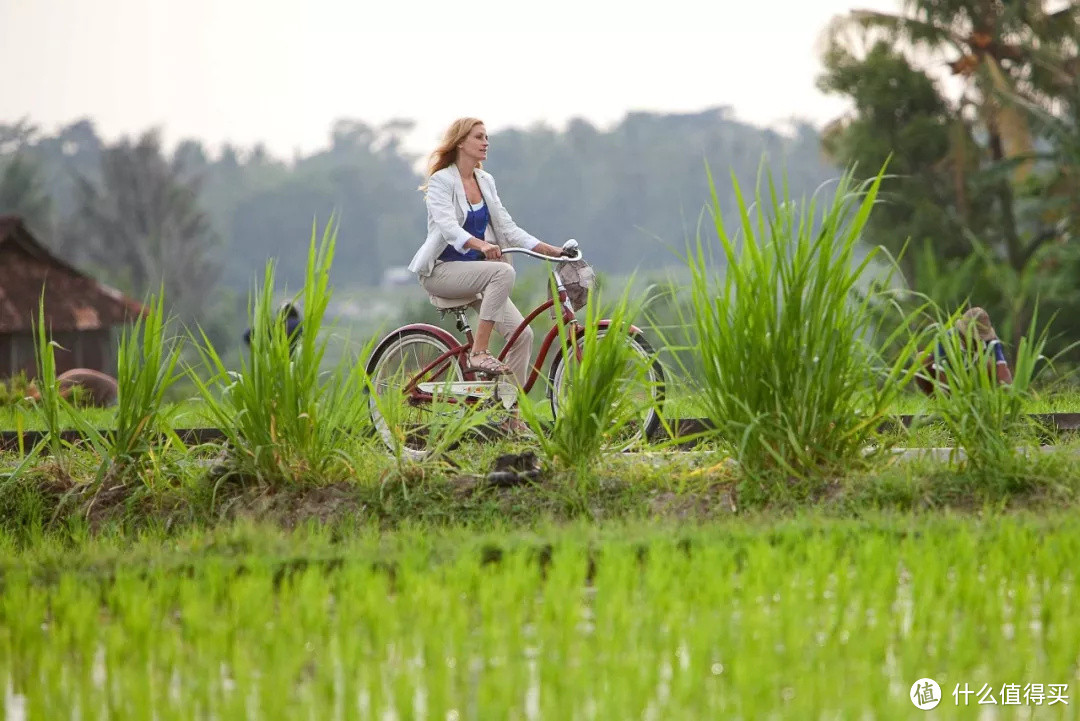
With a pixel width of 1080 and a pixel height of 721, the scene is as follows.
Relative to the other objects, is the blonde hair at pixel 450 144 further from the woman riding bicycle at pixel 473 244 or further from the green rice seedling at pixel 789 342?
the green rice seedling at pixel 789 342

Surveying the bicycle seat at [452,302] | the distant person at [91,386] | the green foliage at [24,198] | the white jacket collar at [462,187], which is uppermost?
the green foliage at [24,198]

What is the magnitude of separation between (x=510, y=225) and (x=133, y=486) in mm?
2455

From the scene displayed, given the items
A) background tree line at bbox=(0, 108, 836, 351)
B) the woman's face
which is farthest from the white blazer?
background tree line at bbox=(0, 108, 836, 351)

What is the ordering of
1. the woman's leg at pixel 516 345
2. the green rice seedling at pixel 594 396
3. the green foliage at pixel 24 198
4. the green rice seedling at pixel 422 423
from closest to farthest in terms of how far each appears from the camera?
the green rice seedling at pixel 594 396
the green rice seedling at pixel 422 423
the woman's leg at pixel 516 345
the green foliage at pixel 24 198

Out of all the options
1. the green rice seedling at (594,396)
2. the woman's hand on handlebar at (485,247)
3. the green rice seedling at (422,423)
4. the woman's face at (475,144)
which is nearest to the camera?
the green rice seedling at (594,396)

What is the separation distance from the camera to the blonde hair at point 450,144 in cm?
754

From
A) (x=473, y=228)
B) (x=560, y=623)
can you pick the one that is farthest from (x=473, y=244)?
(x=560, y=623)

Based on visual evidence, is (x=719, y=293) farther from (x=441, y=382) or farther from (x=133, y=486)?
(x=133, y=486)

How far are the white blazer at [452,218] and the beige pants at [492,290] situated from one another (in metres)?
0.13

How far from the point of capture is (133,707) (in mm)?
3453

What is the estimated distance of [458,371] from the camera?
7.48 metres

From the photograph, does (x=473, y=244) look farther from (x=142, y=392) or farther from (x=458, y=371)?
(x=142, y=392)

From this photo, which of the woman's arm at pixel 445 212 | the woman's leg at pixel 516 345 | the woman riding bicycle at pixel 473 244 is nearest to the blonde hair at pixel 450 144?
the woman riding bicycle at pixel 473 244

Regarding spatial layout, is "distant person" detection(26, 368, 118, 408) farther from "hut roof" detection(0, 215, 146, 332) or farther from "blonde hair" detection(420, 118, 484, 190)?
"hut roof" detection(0, 215, 146, 332)
